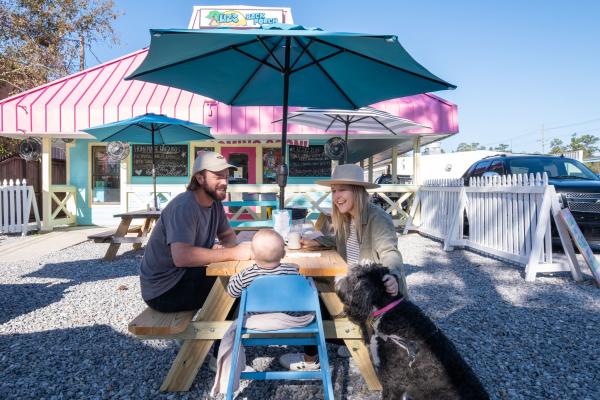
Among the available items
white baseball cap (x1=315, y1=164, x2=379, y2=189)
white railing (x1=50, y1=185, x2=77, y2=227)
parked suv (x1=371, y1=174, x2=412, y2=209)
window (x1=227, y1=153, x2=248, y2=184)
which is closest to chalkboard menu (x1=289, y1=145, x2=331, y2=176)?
window (x1=227, y1=153, x2=248, y2=184)

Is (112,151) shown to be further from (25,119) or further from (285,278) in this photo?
(285,278)

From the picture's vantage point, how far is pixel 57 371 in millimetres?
2938

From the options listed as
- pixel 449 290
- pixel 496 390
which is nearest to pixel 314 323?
pixel 496 390

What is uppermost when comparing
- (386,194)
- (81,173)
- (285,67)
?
(285,67)

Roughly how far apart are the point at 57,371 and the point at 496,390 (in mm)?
3184

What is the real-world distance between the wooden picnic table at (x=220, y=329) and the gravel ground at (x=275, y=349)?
13 centimetres

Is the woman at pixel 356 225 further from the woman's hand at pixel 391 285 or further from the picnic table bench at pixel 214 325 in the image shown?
the woman's hand at pixel 391 285

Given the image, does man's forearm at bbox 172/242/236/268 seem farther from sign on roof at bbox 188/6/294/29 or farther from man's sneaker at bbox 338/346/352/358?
sign on roof at bbox 188/6/294/29

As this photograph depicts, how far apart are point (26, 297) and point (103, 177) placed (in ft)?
28.5

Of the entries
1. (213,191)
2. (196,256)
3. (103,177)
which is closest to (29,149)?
(103,177)

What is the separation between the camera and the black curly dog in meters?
1.92

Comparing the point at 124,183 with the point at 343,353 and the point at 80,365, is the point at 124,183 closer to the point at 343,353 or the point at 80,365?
the point at 80,365

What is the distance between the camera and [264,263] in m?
2.42

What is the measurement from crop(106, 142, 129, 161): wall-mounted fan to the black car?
30.9 feet
